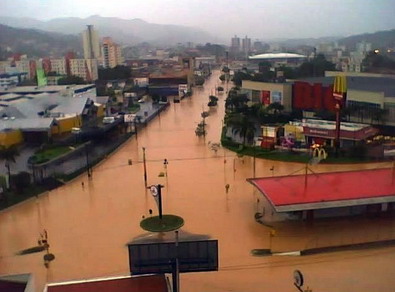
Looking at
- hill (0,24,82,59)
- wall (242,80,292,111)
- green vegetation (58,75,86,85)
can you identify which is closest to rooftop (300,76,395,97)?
wall (242,80,292,111)

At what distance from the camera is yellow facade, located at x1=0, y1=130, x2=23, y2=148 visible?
5.74 m

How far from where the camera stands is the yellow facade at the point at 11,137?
5.74 metres

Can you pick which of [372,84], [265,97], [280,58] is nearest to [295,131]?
[372,84]

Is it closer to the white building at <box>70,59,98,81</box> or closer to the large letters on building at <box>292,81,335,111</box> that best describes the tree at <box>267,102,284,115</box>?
the large letters on building at <box>292,81,335,111</box>

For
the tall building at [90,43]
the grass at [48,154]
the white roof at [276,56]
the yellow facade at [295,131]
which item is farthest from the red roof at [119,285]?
the white roof at [276,56]

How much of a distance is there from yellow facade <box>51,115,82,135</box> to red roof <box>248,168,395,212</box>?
353cm

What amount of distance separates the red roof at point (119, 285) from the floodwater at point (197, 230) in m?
0.19

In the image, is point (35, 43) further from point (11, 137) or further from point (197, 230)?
point (197, 230)

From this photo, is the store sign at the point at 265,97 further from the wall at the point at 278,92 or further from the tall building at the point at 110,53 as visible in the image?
the tall building at the point at 110,53

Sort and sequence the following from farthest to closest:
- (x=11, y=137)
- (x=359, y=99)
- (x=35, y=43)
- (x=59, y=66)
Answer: (x=59, y=66) → (x=35, y=43) → (x=359, y=99) → (x=11, y=137)

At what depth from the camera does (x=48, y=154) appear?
5461 mm

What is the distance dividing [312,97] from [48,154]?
3.74m

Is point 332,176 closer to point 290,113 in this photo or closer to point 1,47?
point 290,113

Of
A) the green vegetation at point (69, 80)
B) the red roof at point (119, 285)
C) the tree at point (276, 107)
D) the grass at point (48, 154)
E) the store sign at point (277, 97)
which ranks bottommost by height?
the grass at point (48, 154)
